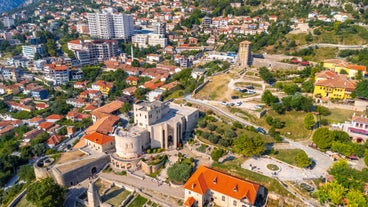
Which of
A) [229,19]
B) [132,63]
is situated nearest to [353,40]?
[229,19]

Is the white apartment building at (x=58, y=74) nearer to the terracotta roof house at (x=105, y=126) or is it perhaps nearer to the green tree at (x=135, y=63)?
the green tree at (x=135, y=63)

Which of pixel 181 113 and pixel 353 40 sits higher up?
pixel 353 40

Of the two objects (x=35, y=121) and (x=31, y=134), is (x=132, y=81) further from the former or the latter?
(x=31, y=134)

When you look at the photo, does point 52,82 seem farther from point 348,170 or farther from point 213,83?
point 348,170

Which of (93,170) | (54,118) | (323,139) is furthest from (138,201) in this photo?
(54,118)

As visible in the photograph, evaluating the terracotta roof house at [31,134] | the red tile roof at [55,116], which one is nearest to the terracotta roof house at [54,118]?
the red tile roof at [55,116]

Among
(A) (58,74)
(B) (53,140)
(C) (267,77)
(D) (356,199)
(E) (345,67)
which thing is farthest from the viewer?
(A) (58,74)
